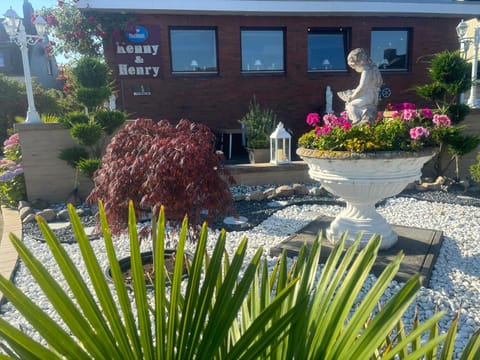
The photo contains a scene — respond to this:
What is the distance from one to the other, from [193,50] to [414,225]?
762 cm

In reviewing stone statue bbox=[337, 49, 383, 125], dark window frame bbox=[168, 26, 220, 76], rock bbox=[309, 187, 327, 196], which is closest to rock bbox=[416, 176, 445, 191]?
rock bbox=[309, 187, 327, 196]

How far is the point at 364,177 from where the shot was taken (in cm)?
347

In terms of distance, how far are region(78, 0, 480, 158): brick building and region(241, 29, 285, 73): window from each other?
3 centimetres

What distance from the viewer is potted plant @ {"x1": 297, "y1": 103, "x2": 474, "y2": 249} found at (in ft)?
11.3

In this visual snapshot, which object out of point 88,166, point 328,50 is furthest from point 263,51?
point 88,166

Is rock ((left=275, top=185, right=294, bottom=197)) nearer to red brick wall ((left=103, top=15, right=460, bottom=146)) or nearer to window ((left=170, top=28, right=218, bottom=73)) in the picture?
red brick wall ((left=103, top=15, right=460, bottom=146))

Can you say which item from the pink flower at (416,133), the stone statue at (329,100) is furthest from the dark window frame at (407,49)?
the pink flower at (416,133)

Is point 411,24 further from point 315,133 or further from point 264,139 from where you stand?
point 315,133

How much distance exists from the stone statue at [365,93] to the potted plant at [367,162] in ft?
1.27

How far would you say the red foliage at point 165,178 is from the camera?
9.29ft

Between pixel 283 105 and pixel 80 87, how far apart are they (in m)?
5.83

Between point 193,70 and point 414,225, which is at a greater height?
point 193,70

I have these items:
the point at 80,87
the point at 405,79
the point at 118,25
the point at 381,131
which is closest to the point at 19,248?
the point at 381,131

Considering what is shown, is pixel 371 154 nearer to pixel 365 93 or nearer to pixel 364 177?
pixel 364 177
